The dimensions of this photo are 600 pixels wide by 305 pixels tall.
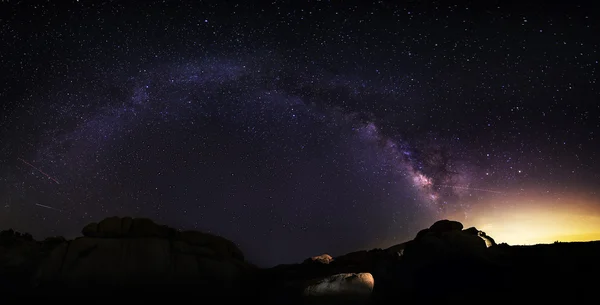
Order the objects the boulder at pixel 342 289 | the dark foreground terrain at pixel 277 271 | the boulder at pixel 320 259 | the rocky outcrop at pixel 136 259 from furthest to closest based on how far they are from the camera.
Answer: the boulder at pixel 320 259 < the rocky outcrop at pixel 136 259 < the boulder at pixel 342 289 < the dark foreground terrain at pixel 277 271

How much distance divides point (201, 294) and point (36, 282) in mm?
9903

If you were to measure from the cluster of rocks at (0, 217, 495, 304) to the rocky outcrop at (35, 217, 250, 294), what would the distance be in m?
0.06

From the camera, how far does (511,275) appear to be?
15.6m

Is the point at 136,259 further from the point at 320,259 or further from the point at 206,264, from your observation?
the point at 320,259

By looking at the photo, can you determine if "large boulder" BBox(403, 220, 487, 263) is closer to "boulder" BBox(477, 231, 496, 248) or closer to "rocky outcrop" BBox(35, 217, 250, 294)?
"boulder" BBox(477, 231, 496, 248)

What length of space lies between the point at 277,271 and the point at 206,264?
19.8 ft

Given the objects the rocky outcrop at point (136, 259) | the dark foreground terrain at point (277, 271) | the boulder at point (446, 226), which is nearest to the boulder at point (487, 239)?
the dark foreground terrain at point (277, 271)

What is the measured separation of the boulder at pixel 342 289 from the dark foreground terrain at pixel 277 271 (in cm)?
6

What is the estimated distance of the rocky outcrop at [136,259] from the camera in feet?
69.0

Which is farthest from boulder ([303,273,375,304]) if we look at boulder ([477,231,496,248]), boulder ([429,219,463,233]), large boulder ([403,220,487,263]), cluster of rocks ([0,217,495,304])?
boulder ([477,231,496,248])

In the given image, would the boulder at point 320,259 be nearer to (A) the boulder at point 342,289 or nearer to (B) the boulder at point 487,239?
(A) the boulder at point 342,289

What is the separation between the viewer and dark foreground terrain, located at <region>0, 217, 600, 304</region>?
15026 millimetres

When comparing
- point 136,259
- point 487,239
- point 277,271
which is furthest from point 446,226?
point 136,259

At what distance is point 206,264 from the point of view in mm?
23406
